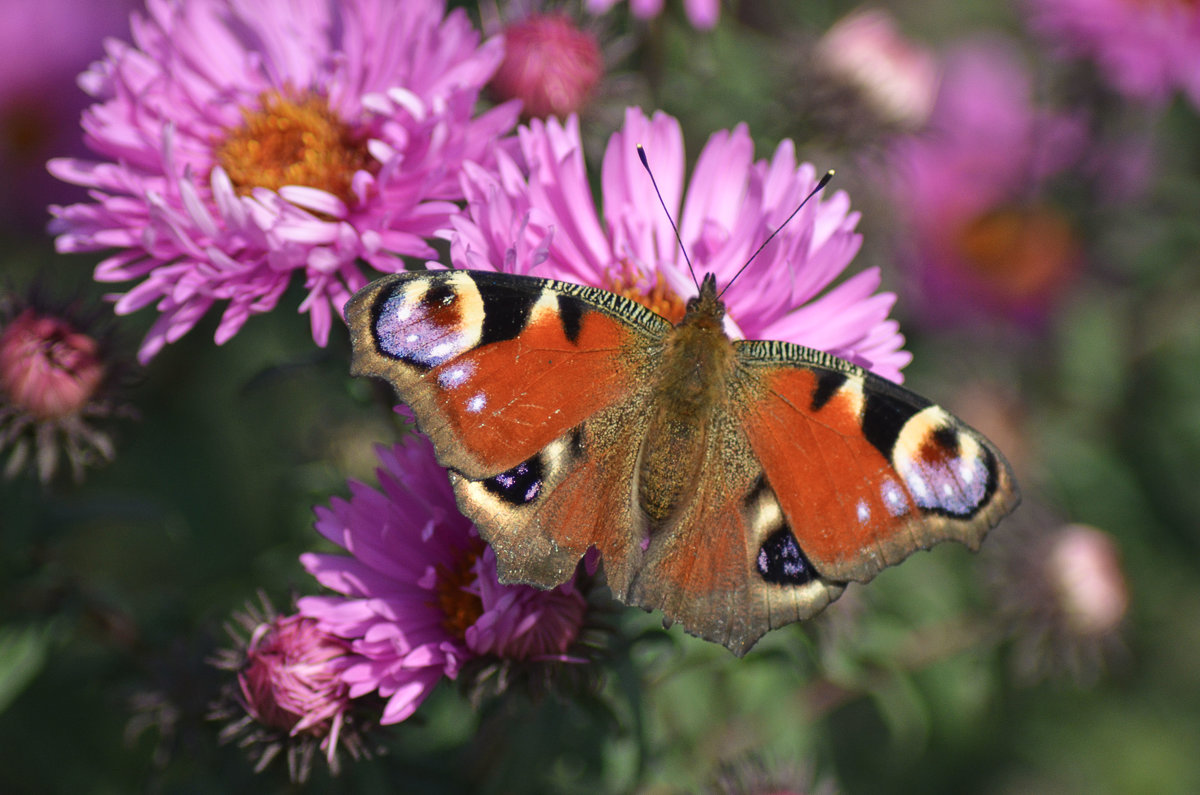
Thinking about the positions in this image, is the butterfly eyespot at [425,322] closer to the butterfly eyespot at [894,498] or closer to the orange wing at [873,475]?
the orange wing at [873,475]

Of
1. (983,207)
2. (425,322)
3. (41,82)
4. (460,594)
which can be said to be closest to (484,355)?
(425,322)

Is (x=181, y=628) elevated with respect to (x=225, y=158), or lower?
lower

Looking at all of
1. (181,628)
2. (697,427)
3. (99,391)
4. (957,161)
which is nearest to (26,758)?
(181,628)

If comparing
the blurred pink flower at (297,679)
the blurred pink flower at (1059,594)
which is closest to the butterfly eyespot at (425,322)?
the blurred pink flower at (297,679)

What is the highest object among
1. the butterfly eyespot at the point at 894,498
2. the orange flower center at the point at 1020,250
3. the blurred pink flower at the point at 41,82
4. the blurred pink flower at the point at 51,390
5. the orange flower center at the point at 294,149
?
the orange flower center at the point at 294,149

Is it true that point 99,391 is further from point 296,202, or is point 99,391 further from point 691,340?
point 691,340

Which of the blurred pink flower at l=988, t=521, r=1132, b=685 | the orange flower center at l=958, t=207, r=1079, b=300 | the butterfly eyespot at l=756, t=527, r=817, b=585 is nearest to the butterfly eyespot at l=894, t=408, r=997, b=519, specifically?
the butterfly eyespot at l=756, t=527, r=817, b=585

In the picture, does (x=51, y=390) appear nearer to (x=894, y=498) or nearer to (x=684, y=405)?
(x=684, y=405)
